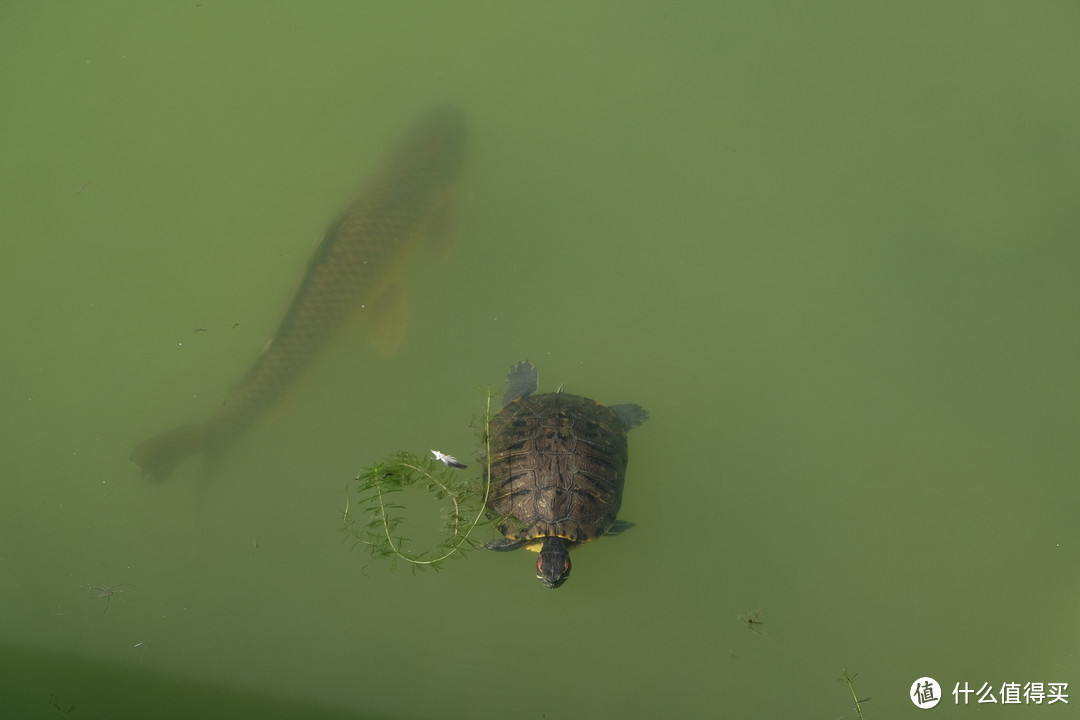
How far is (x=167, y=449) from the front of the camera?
4172mm

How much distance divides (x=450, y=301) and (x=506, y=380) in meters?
0.67

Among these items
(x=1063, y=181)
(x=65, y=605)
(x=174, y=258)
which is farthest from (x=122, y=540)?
(x=1063, y=181)

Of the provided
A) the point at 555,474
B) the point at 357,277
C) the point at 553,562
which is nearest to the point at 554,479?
the point at 555,474

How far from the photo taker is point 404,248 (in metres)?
4.70

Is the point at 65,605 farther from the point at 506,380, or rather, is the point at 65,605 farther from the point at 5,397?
the point at 506,380

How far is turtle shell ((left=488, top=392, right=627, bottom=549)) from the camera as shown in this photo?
142 inches

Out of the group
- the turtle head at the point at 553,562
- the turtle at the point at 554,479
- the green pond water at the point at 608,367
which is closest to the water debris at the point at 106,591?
the green pond water at the point at 608,367

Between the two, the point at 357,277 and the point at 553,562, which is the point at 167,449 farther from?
the point at 553,562

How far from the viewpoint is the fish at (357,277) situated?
167 inches

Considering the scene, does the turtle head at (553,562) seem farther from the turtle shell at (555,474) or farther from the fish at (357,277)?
the fish at (357,277)

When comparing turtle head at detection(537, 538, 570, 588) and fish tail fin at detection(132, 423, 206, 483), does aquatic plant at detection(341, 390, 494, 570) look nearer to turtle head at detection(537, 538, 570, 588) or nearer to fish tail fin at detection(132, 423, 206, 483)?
turtle head at detection(537, 538, 570, 588)

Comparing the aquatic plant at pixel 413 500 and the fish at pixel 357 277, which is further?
the fish at pixel 357 277

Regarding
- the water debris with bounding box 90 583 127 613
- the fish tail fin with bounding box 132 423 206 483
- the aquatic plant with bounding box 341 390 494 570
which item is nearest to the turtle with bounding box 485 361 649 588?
the aquatic plant with bounding box 341 390 494 570

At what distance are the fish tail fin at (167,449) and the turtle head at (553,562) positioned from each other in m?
2.22
